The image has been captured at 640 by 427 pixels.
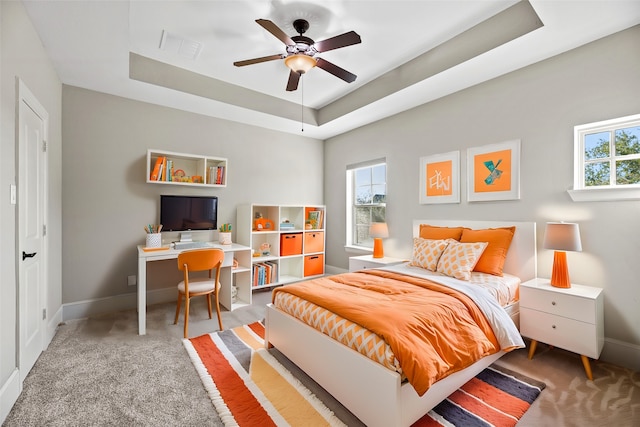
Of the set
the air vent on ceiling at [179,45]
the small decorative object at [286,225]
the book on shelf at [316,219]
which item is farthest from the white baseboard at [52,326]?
the book on shelf at [316,219]

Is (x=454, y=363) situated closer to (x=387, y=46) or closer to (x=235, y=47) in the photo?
(x=387, y=46)

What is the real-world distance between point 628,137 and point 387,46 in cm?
210

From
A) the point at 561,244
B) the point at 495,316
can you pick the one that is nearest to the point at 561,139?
the point at 561,244

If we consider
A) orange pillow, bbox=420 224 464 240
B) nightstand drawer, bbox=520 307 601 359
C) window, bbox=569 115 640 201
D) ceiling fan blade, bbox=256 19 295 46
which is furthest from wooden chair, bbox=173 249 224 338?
window, bbox=569 115 640 201

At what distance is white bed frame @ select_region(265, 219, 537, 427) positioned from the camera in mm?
1397

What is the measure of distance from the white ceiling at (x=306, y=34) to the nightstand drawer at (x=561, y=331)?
2.17 m

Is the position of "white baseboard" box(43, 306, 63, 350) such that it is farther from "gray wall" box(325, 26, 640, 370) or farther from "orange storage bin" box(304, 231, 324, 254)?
"gray wall" box(325, 26, 640, 370)

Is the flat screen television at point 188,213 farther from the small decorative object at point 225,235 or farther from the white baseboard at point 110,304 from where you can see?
the white baseboard at point 110,304

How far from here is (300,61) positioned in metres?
2.32

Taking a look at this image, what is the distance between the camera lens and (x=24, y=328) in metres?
1.94

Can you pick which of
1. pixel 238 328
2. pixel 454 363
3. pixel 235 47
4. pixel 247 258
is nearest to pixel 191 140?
pixel 235 47

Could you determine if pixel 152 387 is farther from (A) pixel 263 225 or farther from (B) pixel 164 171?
(A) pixel 263 225

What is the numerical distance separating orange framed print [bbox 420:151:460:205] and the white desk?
231 cm

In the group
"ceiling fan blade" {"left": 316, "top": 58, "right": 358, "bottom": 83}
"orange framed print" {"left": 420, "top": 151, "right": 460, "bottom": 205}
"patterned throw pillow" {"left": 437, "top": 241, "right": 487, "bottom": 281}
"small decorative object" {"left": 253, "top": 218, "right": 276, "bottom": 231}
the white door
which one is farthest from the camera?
"small decorative object" {"left": 253, "top": 218, "right": 276, "bottom": 231}
